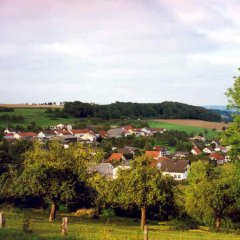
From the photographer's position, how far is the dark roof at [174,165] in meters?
114

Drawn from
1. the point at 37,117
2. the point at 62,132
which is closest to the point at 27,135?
the point at 62,132

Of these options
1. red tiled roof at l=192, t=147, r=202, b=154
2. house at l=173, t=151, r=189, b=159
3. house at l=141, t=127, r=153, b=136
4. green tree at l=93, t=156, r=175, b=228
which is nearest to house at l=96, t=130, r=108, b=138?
house at l=141, t=127, r=153, b=136

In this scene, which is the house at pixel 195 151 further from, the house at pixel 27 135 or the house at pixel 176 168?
the house at pixel 27 135

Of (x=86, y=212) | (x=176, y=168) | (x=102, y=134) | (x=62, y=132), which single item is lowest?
(x=176, y=168)

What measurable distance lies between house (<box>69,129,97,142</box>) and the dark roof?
1799 inches

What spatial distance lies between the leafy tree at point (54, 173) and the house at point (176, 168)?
73828 millimetres

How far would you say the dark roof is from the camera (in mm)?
114000

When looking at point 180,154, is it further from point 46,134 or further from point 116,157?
point 46,134

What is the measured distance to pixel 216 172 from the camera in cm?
4316

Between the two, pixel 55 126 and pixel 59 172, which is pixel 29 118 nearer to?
pixel 55 126

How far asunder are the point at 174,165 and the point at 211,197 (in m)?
76.9

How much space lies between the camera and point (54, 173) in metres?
40.0

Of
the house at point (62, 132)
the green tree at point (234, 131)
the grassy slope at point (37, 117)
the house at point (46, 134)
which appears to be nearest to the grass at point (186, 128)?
the grassy slope at point (37, 117)

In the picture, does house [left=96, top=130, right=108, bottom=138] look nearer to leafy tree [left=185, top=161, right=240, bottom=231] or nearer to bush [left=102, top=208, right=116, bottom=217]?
bush [left=102, top=208, right=116, bottom=217]
